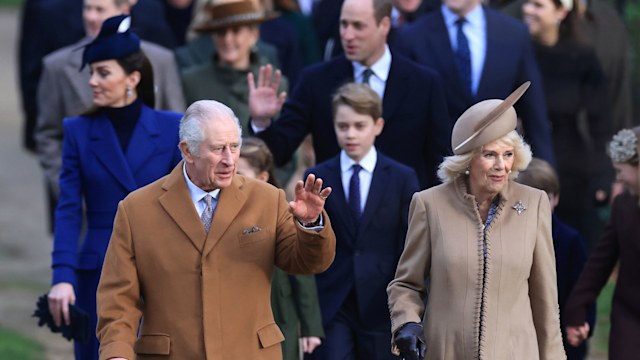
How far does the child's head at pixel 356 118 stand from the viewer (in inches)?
338

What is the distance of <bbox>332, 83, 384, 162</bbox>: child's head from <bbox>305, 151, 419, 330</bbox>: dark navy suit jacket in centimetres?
15

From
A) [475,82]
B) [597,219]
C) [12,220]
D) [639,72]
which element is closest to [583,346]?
[475,82]

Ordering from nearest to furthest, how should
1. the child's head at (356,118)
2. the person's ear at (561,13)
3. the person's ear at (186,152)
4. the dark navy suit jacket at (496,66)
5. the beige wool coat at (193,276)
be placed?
the beige wool coat at (193,276) < the person's ear at (186,152) < the child's head at (356,118) < the dark navy suit jacket at (496,66) < the person's ear at (561,13)

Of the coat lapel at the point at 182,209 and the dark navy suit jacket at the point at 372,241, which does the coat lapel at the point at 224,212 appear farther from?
the dark navy suit jacket at the point at 372,241

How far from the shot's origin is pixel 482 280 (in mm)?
7020

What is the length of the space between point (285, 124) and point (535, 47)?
249cm

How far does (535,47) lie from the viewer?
11.2 m

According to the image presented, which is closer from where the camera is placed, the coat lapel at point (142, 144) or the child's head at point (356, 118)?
the coat lapel at point (142, 144)

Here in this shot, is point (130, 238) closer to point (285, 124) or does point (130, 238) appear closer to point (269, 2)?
point (285, 124)

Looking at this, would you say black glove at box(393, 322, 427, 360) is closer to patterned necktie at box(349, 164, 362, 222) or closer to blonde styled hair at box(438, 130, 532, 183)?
blonde styled hair at box(438, 130, 532, 183)

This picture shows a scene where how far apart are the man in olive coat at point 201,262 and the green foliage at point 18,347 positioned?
12.5 ft

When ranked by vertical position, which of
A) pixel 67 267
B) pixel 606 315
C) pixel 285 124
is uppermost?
pixel 285 124

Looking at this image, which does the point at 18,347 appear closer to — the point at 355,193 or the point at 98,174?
the point at 98,174

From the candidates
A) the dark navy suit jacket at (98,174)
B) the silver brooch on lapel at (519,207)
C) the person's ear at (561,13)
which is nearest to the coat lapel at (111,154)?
the dark navy suit jacket at (98,174)
